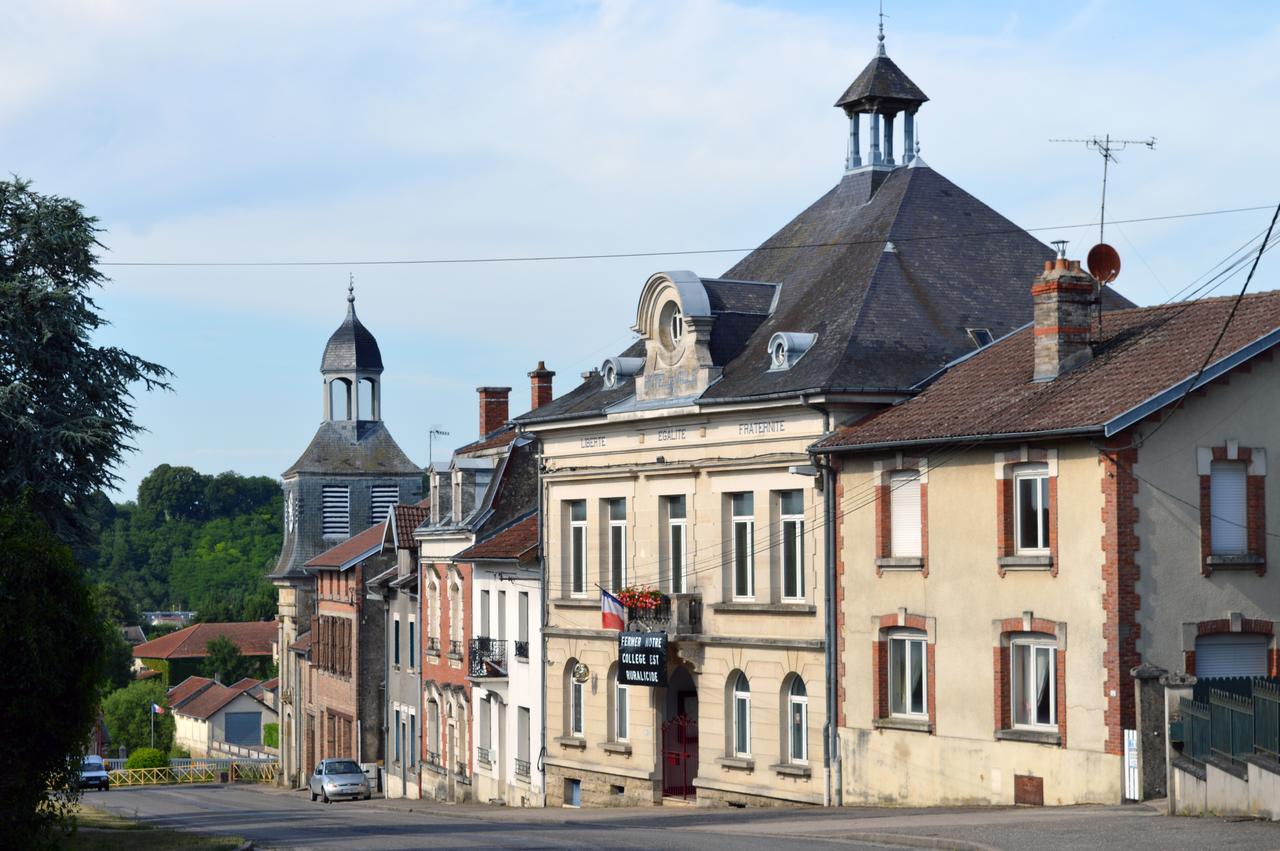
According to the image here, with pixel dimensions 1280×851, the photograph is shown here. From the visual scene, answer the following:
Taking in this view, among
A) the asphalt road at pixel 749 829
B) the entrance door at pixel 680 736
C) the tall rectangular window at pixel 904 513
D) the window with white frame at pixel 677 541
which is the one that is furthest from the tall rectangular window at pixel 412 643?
the tall rectangular window at pixel 904 513

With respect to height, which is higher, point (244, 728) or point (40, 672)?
point (40, 672)

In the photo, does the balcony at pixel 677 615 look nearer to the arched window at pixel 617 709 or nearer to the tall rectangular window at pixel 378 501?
the arched window at pixel 617 709

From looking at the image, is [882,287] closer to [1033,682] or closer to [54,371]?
[1033,682]

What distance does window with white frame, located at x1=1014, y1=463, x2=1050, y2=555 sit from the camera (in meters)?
30.9

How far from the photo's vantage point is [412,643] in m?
59.8

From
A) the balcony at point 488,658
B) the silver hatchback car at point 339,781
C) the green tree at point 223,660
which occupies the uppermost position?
the balcony at point 488,658

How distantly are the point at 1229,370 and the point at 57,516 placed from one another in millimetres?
19529

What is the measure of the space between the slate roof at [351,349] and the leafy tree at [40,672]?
6787 centimetres

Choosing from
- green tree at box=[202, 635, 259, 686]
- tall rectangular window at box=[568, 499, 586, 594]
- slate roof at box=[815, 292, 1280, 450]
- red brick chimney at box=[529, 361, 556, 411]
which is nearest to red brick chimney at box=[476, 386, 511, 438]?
red brick chimney at box=[529, 361, 556, 411]

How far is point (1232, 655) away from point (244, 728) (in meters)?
104

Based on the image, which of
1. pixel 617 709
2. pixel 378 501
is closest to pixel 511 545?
pixel 617 709

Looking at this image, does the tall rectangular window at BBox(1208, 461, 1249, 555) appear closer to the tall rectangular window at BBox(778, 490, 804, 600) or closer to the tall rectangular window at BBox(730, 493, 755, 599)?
the tall rectangular window at BBox(778, 490, 804, 600)

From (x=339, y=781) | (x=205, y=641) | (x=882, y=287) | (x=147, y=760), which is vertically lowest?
(x=147, y=760)

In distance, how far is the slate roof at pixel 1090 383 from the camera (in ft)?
96.7
